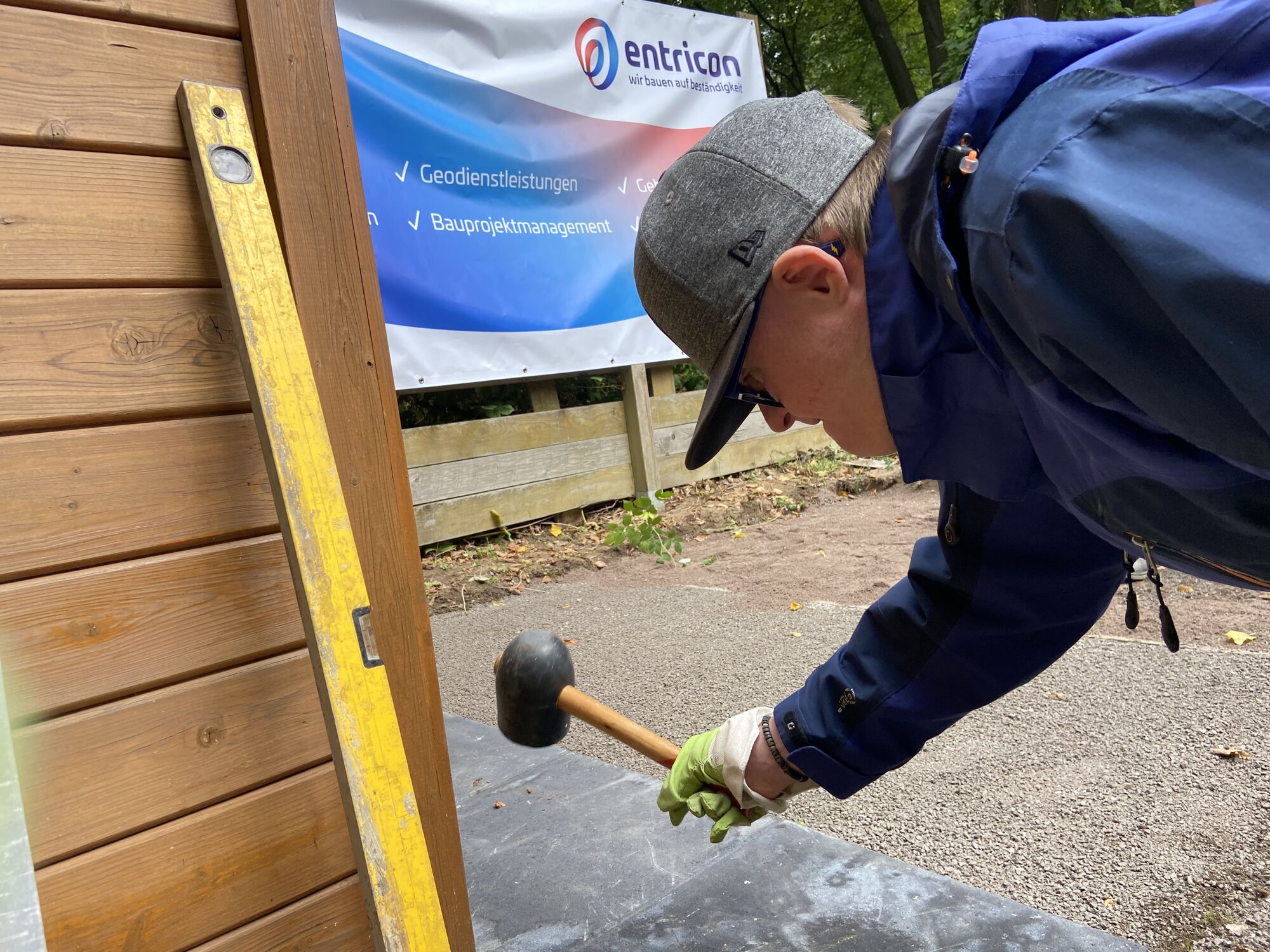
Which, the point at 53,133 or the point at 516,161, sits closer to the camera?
the point at 53,133

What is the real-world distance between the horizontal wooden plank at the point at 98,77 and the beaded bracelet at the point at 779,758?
4.92 feet

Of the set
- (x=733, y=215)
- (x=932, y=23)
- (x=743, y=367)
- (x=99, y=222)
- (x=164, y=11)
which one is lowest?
(x=743, y=367)

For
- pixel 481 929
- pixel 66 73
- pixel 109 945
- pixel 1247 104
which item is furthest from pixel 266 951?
pixel 1247 104

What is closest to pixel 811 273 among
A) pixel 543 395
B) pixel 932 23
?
pixel 543 395

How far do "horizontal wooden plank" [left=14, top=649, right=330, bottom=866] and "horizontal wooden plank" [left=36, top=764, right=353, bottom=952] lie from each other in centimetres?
3

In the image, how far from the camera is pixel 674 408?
6.48 m

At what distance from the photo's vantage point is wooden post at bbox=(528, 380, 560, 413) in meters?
5.82

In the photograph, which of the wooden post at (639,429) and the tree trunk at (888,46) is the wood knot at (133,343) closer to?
the wooden post at (639,429)

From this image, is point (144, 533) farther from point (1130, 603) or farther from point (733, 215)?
point (1130, 603)

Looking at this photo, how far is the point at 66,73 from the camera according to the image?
53.7 inches

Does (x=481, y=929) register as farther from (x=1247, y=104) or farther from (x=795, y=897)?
(x=1247, y=104)

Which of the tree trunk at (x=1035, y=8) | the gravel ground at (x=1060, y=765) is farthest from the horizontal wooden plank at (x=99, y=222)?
the tree trunk at (x=1035, y=8)

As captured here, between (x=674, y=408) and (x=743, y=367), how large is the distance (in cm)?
513

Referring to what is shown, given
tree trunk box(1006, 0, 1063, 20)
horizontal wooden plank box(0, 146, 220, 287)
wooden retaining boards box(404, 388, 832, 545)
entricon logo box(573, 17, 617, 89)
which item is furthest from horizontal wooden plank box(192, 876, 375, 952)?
tree trunk box(1006, 0, 1063, 20)
